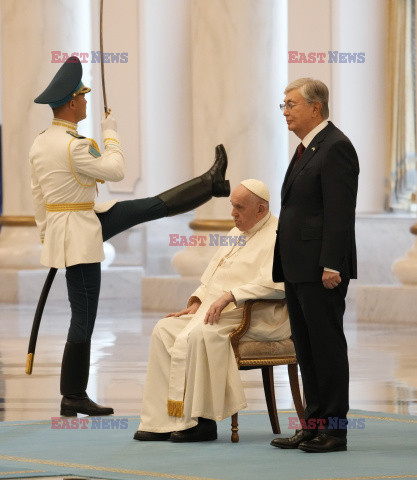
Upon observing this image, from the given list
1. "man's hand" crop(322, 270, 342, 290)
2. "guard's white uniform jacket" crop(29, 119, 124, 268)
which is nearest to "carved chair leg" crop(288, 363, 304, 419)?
"man's hand" crop(322, 270, 342, 290)

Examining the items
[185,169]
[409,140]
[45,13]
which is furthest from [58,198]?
[185,169]

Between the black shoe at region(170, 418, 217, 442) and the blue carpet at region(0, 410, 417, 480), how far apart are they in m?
0.06

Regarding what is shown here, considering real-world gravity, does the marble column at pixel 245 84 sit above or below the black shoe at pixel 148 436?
above

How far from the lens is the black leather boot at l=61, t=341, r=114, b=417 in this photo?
21.7ft

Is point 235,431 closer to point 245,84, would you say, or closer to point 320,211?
point 320,211

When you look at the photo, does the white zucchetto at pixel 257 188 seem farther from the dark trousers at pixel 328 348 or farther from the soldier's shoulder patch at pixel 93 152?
the soldier's shoulder patch at pixel 93 152

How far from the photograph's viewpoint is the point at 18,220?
14180 millimetres

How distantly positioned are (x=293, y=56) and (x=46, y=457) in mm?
9934

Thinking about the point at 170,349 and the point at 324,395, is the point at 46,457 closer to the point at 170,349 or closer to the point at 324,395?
the point at 170,349

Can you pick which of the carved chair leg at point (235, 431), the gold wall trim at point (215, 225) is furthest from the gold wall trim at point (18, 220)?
the carved chair leg at point (235, 431)

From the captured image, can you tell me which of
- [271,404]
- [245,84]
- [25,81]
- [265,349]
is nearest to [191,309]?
[265,349]

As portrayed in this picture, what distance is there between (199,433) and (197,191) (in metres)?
1.77

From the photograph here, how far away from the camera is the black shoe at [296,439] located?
5.36 m

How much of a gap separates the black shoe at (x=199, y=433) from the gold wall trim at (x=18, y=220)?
28.4 ft
